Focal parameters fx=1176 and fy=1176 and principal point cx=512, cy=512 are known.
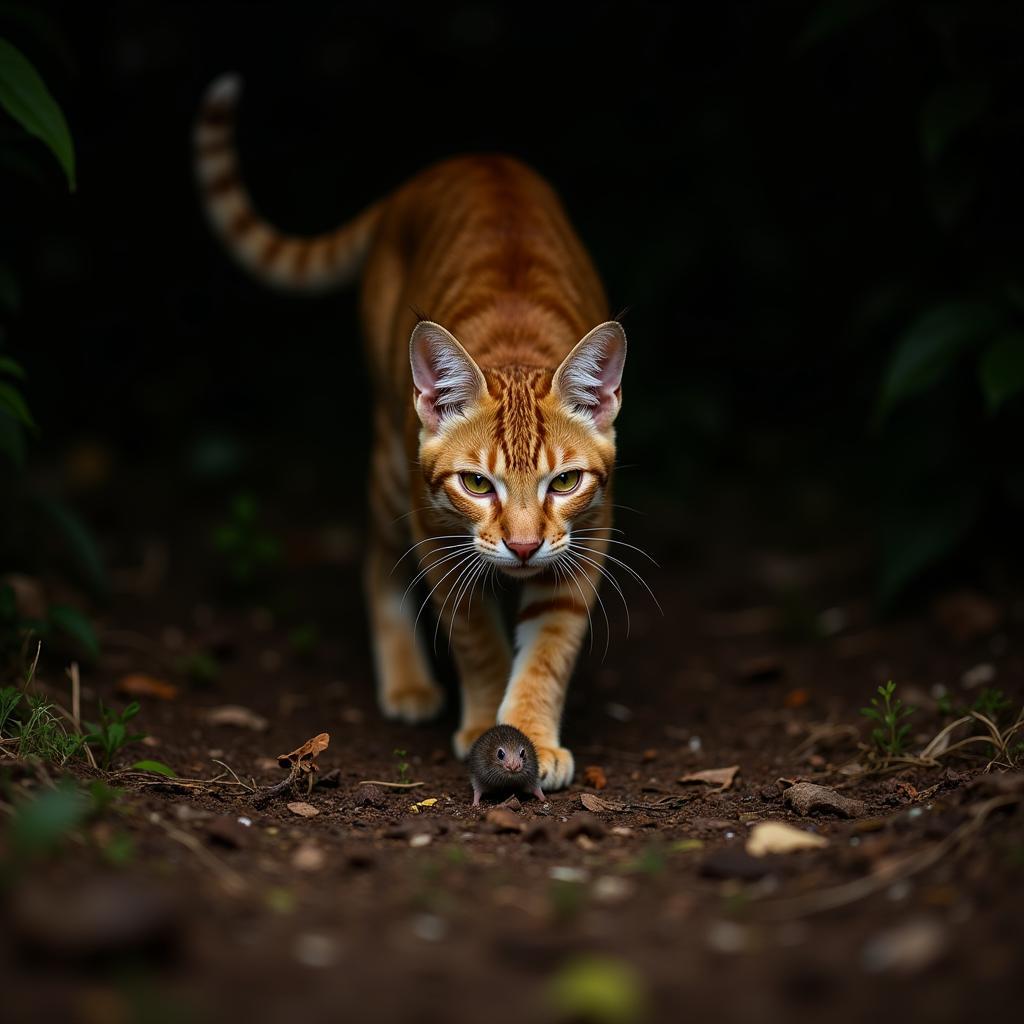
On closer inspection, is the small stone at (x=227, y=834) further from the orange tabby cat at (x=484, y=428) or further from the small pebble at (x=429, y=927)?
the orange tabby cat at (x=484, y=428)

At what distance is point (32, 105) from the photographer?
3.40 meters

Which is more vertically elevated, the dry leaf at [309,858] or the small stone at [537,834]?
the small stone at [537,834]

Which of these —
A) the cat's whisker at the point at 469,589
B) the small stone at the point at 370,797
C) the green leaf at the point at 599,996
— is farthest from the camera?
the cat's whisker at the point at 469,589

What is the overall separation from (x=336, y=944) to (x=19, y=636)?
231 centimetres

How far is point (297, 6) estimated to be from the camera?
728cm

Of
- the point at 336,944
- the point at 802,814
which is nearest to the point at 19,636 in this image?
the point at 336,944

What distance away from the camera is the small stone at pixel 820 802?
327 centimetres

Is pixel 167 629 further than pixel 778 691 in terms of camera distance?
Yes

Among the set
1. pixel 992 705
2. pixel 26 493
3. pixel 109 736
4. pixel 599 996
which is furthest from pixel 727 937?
pixel 26 493

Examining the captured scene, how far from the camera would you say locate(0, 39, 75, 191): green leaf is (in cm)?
339

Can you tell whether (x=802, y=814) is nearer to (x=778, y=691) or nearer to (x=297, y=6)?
(x=778, y=691)

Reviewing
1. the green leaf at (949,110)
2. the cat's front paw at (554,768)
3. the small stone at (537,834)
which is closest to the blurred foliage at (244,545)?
the cat's front paw at (554,768)

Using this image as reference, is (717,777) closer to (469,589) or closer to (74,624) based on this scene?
(469,589)

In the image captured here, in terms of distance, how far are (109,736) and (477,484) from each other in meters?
1.33
